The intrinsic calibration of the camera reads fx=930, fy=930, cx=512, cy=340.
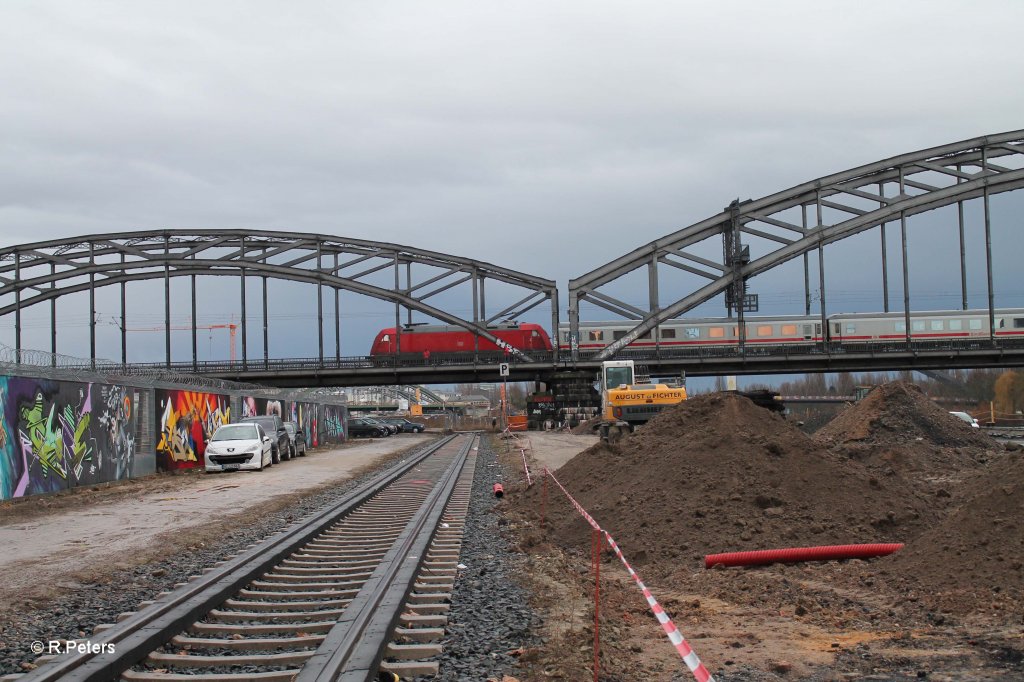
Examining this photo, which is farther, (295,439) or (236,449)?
(295,439)

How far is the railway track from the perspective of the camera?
6160 millimetres

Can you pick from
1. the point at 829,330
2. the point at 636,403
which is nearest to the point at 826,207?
the point at 829,330

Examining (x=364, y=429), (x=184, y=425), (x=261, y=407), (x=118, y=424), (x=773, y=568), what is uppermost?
(x=118, y=424)

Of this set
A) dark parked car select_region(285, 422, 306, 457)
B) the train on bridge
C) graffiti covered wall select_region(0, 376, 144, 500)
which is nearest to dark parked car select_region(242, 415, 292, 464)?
dark parked car select_region(285, 422, 306, 457)

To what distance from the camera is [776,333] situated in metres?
77.4

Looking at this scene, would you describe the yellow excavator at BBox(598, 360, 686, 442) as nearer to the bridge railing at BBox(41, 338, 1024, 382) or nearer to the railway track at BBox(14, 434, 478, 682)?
the railway track at BBox(14, 434, 478, 682)

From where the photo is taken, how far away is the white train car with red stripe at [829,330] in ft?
246

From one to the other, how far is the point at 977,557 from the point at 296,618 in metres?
6.10

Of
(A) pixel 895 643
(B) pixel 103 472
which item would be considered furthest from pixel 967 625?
(B) pixel 103 472

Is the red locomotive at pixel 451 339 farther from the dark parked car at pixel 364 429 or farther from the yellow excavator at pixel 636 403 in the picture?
the yellow excavator at pixel 636 403

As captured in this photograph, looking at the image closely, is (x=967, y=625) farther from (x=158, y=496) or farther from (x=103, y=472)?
(x=103, y=472)

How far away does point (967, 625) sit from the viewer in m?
7.32

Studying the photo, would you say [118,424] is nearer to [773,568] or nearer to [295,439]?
[295,439]

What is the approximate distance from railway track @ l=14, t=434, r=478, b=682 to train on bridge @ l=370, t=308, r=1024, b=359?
66.8 meters
